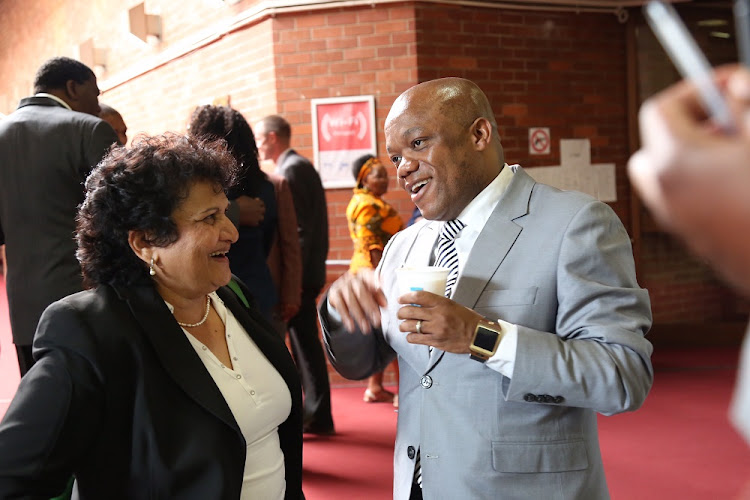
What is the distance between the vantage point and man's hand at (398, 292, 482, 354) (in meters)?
1.58

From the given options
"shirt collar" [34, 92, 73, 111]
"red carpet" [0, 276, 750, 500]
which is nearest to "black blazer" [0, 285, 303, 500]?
"shirt collar" [34, 92, 73, 111]

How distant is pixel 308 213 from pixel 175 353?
10.5 ft

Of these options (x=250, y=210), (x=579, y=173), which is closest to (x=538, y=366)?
(x=250, y=210)

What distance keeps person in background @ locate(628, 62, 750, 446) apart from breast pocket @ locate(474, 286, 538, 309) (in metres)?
1.19

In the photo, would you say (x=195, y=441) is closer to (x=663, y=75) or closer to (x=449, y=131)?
(x=449, y=131)

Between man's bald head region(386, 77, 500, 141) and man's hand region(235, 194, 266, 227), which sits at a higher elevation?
man's bald head region(386, 77, 500, 141)

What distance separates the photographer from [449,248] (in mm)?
1970

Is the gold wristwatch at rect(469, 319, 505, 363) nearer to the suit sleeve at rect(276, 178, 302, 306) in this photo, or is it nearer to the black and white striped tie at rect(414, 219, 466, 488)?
Result: the black and white striped tie at rect(414, 219, 466, 488)

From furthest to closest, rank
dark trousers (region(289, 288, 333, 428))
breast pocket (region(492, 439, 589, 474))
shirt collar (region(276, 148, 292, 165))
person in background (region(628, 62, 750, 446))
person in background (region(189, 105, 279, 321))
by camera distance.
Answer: shirt collar (region(276, 148, 292, 165)) → dark trousers (region(289, 288, 333, 428)) → person in background (region(189, 105, 279, 321)) → breast pocket (region(492, 439, 589, 474)) → person in background (region(628, 62, 750, 446))

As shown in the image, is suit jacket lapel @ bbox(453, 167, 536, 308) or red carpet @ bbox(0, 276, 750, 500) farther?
red carpet @ bbox(0, 276, 750, 500)

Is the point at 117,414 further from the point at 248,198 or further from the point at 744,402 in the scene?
the point at 248,198

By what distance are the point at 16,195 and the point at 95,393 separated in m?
1.80

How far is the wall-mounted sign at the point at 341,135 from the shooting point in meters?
5.98

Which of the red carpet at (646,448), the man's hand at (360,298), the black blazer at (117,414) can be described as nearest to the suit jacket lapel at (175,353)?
the black blazer at (117,414)
